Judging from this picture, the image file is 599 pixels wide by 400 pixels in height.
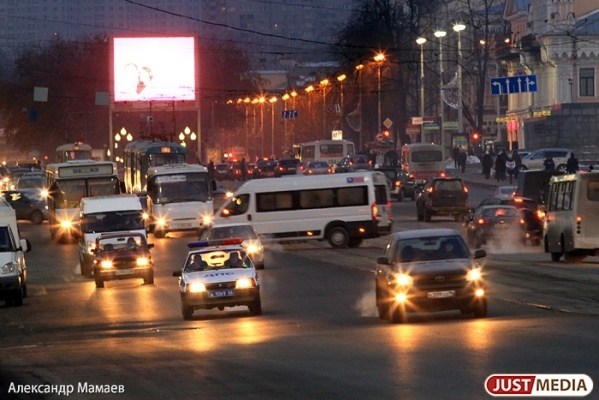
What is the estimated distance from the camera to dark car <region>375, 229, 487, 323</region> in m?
23.3

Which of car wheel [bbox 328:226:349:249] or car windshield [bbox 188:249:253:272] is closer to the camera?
car windshield [bbox 188:249:253:272]

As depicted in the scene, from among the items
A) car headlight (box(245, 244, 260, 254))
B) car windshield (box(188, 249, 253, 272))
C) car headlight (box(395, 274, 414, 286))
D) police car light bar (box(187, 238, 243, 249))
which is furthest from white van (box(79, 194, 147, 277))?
car headlight (box(395, 274, 414, 286))

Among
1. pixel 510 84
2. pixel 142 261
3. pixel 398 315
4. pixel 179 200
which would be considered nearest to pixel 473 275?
pixel 398 315

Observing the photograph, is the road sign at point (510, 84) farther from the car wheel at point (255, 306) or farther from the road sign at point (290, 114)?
the road sign at point (290, 114)

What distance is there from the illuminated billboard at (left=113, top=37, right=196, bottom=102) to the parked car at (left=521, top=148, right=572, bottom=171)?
27952mm

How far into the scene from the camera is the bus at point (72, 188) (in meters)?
57.2

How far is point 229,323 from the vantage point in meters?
26.4

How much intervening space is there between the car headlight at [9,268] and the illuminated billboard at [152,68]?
6952cm

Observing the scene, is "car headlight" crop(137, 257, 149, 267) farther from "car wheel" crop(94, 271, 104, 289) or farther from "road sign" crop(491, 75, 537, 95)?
"road sign" crop(491, 75, 537, 95)

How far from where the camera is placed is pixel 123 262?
3784cm

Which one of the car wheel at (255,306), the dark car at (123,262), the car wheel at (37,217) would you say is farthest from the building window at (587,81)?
the car wheel at (255,306)

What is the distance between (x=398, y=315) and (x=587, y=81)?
79.9 metres

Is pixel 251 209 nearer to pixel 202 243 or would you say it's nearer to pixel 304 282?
pixel 304 282

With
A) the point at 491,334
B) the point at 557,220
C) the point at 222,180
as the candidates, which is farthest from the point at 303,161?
the point at 491,334
